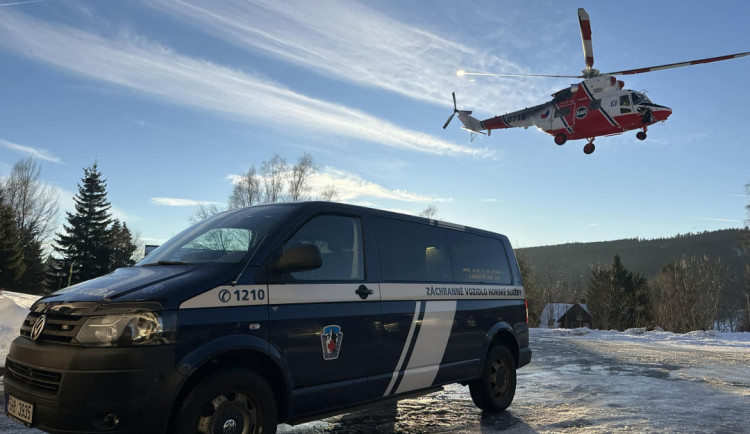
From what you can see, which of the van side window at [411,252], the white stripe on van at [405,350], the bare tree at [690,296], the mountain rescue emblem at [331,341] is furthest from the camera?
the bare tree at [690,296]

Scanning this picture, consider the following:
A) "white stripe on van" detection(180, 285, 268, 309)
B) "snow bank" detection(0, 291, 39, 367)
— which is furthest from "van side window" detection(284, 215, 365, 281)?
"snow bank" detection(0, 291, 39, 367)

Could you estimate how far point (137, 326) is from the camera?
319 centimetres

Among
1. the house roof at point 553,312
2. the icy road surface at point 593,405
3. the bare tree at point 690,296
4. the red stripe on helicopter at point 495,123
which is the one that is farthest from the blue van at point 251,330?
the house roof at point 553,312

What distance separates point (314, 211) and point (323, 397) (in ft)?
4.84

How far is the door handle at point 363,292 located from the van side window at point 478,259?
1593 mm

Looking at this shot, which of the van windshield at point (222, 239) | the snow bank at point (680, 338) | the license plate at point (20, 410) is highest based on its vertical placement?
the van windshield at point (222, 239)

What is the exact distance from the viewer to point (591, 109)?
70.4 feet

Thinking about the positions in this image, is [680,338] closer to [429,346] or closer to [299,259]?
[429,346]

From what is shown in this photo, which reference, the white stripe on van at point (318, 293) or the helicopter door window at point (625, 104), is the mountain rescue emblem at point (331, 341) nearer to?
the white stripe on van at point (318, 293)

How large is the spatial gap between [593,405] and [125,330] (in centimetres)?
569

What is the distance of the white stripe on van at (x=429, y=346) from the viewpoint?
498 centimetres

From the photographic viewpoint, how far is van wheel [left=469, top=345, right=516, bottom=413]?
613 centimetres

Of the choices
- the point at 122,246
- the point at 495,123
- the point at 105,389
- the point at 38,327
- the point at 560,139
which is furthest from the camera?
the point at 122,246

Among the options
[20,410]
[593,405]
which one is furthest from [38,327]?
[593,405]
